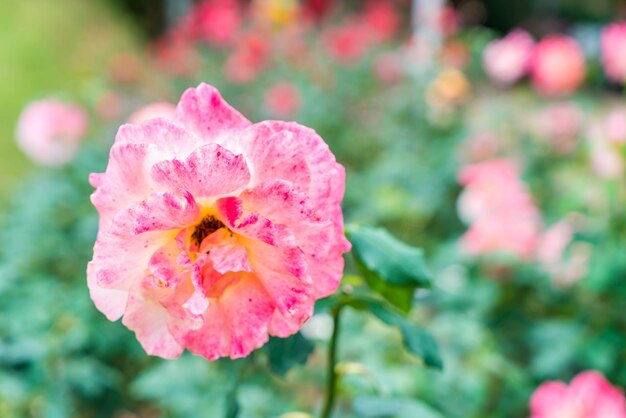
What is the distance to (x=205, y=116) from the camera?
0.51 m

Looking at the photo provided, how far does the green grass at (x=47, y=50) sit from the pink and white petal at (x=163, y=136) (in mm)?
3408

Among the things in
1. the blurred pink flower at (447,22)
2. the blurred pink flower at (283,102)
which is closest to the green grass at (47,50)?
the blurred pink flower at (283,102)

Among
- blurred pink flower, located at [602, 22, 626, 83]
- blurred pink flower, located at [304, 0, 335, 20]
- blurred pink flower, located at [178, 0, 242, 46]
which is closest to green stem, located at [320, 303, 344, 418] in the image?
blurred pink flower, located at [602, 22, 626, 83]

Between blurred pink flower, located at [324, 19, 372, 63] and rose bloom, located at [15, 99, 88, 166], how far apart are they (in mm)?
1575

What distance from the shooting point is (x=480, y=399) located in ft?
5.02

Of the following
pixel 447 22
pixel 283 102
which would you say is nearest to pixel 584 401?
pixel 283 102

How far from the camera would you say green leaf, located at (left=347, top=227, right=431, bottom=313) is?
62cm

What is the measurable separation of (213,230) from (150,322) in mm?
77

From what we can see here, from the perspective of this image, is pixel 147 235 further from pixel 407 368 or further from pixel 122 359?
pixel 122 359

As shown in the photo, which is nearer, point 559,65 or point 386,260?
point 386,260

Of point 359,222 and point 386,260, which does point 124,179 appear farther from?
point 359,222

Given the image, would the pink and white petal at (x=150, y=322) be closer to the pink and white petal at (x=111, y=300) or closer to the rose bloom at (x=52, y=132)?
the pink and white petal at (x=111, y=300)

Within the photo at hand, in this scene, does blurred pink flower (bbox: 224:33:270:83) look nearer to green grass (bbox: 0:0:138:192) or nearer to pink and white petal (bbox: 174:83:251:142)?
green grass (bbox: 0:0:138:192)

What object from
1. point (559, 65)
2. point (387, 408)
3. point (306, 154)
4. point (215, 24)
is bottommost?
point (215, 24)
